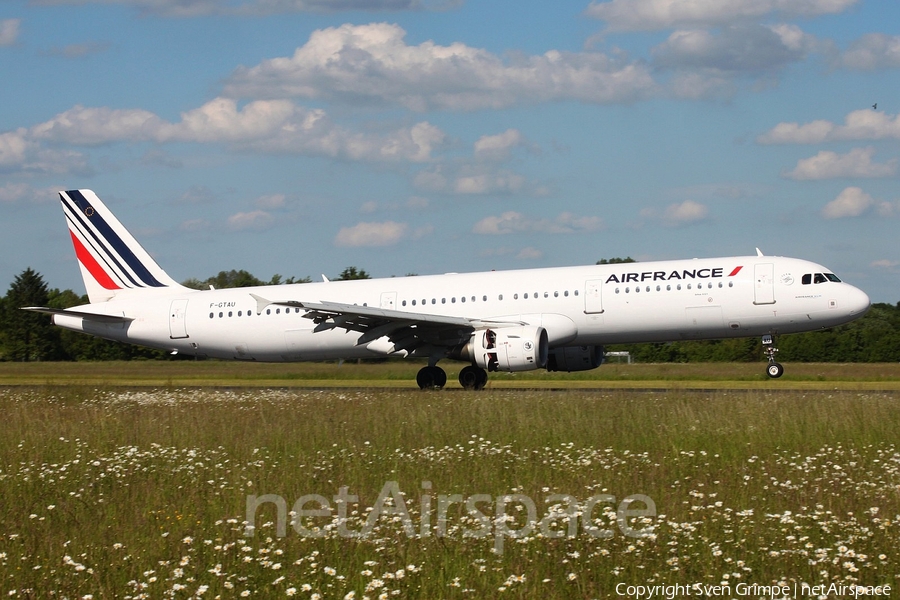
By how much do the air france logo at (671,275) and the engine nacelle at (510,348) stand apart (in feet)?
9.11

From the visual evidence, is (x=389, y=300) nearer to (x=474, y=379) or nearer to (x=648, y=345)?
(x=474, y=379)

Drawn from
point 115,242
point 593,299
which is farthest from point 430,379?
point 115,242

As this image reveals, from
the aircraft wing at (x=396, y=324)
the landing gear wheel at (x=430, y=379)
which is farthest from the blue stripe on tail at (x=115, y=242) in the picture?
the landing gear wheel at (x=430, y=379)

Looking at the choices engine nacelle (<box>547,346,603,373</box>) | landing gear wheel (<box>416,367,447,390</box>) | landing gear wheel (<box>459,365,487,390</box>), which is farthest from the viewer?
engine nacelle (<box>547,346,603,373</box>)

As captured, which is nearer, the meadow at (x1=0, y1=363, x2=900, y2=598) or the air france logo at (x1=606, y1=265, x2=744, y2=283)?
the meadow at (x1=0, y1=363, x2=900, y2=598)

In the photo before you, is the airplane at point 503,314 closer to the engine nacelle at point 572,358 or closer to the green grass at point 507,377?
the engine nacelle at point 572,358

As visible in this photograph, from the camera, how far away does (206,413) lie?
17.9m

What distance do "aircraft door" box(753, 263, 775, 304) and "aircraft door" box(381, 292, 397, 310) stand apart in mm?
9954

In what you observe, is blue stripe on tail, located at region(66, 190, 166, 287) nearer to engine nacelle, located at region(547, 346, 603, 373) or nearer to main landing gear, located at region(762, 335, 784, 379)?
engine nacelle, located at region(547, 346, 603, 373)

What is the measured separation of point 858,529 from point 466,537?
3081 millimetres

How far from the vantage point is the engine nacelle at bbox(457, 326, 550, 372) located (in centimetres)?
2447

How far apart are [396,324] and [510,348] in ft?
10.6

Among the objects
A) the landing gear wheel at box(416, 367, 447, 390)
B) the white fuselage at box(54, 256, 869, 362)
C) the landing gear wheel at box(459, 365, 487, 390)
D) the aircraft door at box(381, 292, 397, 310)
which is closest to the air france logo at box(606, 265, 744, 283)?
the white fuselage at box(54, 256, 869, 362)

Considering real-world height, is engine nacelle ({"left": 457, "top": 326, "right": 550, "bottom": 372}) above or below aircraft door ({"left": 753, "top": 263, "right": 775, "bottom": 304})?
below
